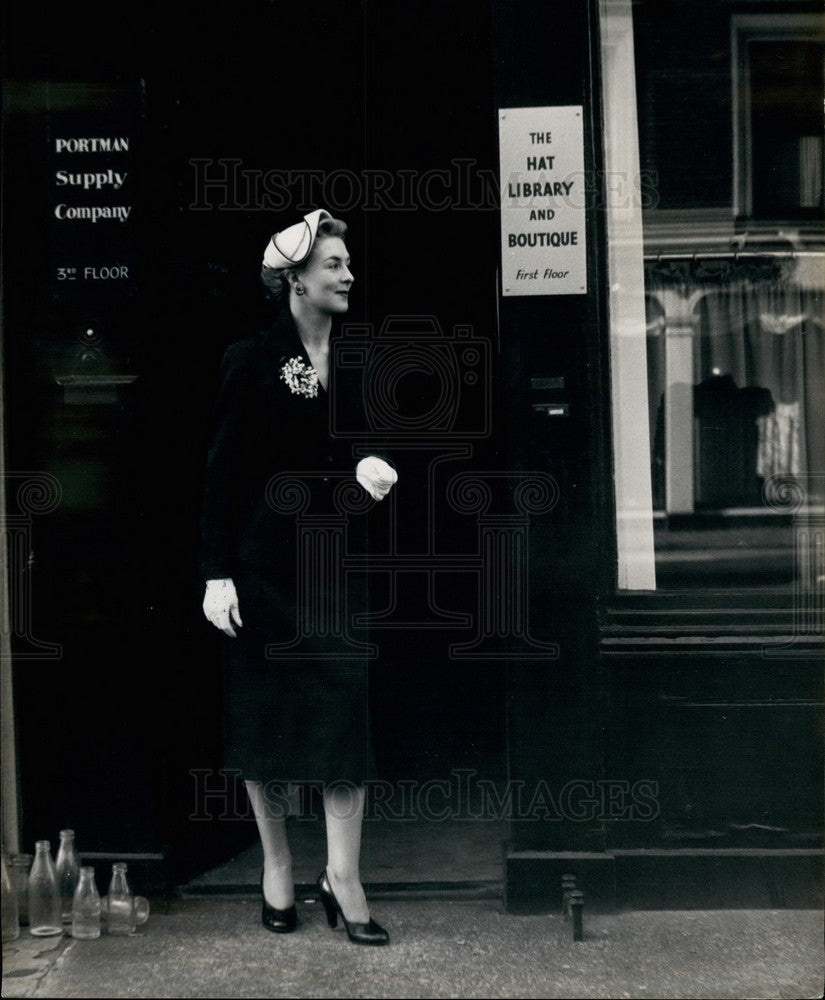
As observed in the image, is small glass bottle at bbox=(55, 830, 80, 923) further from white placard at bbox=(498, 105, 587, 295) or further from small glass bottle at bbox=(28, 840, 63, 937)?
white placard at bbox=(498, 105, 587, 295)

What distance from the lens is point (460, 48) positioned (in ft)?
17.4

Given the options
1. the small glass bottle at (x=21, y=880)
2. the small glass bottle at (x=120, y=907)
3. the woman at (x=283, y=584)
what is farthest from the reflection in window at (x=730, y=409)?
the small glass bottle at (x=21, y=880)

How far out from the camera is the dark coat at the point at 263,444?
4285 millimetres

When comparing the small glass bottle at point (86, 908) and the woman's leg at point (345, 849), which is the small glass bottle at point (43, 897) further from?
the woman's leg at point (345, 849)

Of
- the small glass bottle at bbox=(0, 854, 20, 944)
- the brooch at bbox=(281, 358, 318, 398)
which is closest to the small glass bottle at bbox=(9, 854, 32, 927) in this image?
the small glass bottle at bbox=(0, 854, 20, 944)

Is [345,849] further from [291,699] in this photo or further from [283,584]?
[283,584]

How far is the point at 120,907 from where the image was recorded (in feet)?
14.1

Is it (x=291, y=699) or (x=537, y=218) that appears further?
(x=537, y=218)

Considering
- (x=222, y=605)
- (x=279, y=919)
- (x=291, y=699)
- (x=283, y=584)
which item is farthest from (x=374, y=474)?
(x=279, y=919)

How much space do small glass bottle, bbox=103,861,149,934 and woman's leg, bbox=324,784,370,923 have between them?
0.74 meters

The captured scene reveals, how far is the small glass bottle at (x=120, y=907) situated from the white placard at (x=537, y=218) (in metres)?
2.59

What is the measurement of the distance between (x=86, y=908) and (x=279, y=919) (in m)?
0.70

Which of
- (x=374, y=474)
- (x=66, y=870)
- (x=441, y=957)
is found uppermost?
(x=374, y=474)

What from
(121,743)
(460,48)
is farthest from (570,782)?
(460,48)
